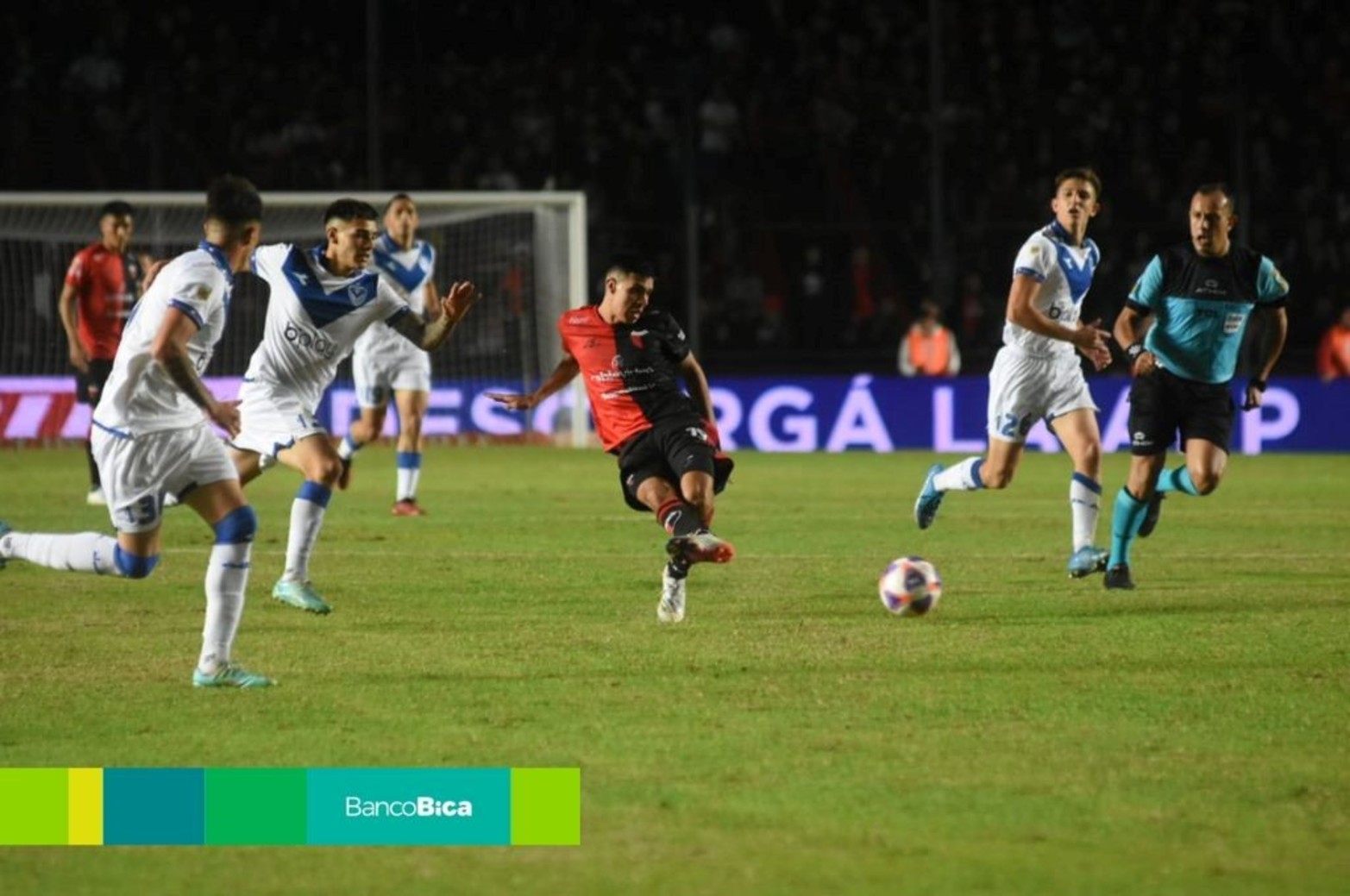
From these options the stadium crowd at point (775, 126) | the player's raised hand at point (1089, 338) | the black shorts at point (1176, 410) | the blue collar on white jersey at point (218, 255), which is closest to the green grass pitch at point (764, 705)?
the black shorts at point (1176, 410)

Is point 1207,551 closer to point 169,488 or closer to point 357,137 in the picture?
point 169,488

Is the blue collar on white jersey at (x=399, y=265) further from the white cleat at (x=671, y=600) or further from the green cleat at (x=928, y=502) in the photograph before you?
the white cleat at (x=671, y=600)

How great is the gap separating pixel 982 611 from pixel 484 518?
608 cm

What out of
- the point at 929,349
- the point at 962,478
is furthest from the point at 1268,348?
the point at 929,349

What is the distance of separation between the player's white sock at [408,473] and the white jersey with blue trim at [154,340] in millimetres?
7628

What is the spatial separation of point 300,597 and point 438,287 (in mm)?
13921

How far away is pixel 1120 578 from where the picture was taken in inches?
452

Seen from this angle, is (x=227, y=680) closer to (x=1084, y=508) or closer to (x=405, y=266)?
(x=1084, y=508)

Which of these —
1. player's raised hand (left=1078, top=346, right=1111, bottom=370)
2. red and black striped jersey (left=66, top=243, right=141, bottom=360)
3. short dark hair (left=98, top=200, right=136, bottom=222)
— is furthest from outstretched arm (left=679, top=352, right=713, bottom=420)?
red and black striped jersey (left=66, top=243, right=141, bottom=360)

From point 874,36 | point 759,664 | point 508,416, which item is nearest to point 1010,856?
point 759,664

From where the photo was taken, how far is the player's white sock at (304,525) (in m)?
10.6

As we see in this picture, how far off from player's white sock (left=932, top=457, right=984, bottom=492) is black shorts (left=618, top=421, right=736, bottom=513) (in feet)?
8.43

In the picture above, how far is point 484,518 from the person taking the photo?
15906 mm

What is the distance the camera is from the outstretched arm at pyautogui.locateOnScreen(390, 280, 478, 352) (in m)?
9.45
